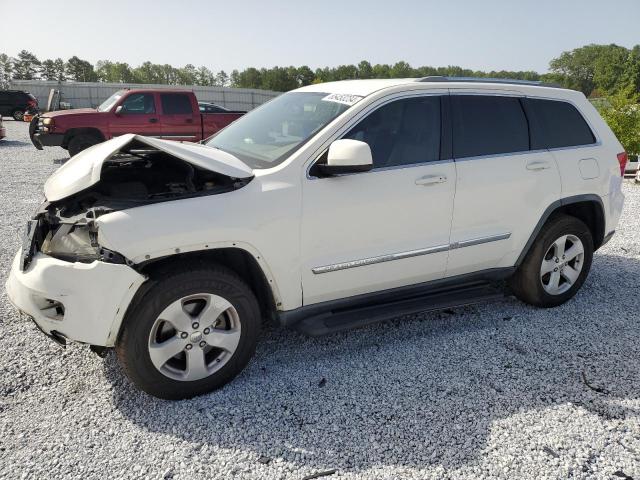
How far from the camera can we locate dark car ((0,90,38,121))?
27.0 meters

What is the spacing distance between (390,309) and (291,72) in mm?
Answer: 115082

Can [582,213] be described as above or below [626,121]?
below

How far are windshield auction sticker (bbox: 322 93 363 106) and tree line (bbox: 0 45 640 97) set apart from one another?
91.8 metres

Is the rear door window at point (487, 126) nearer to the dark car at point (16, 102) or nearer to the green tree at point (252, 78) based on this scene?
the dark car at point (16, 102)

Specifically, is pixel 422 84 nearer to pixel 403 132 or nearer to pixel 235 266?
pixel 403 132

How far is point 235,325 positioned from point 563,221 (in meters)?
2.83

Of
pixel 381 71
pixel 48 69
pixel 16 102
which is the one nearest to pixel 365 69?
pixel 381 71

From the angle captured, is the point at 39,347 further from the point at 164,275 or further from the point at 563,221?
the point at 563,221

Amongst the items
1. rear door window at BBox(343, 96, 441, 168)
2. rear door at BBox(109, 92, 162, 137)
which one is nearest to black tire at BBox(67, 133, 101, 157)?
rear door at BBox(109, 92, 162, 137)

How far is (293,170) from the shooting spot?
296cm

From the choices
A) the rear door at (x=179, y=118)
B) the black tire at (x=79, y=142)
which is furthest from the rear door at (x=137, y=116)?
the black tire at (x=79, y=142)

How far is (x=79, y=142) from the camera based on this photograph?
454 inches

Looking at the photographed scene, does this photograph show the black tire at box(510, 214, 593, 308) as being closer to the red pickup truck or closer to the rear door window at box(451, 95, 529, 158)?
the rear door window at box(451, 95, 529, 158)

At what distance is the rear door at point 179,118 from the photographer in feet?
40.5
